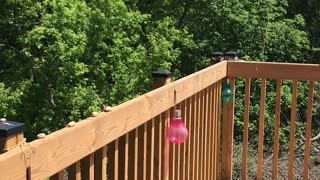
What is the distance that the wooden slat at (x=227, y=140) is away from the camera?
374 centimetres

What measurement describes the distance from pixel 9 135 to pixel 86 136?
1.27 feet

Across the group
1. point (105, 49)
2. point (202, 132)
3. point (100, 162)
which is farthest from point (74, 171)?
point (105, 49)

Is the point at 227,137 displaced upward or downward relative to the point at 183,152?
downward

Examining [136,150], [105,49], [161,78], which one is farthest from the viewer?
[105,49]

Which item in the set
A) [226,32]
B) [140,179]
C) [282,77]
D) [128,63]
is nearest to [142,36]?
[128,63]

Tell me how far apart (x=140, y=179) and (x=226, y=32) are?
8.16 meters

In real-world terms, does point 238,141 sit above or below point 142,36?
below

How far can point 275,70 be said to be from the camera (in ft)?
11.4

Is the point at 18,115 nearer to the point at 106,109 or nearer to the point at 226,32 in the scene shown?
the point at 226,32

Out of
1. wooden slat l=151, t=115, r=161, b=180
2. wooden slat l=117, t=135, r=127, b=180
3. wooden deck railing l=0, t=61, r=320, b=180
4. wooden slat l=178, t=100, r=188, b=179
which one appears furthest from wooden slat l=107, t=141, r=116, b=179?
wooden slat l=178, t=100, r=188, b=179

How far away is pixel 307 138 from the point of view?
3438 millimetres

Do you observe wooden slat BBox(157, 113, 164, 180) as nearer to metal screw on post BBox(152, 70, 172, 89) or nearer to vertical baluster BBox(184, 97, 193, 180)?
metal screw on post BBox(152, 70, 172, 89)

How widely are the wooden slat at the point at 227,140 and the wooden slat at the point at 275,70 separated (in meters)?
0.28

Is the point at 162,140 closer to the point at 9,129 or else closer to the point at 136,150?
the point at 136,150
